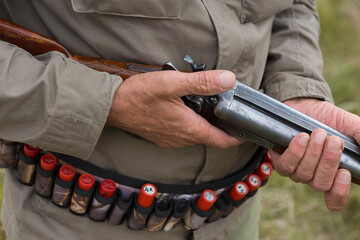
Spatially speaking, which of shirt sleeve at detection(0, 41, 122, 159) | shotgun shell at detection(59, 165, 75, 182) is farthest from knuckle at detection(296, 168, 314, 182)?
shotgun shell at detection(59, 165, 75, 182)

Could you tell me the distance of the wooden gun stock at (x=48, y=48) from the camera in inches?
65.4

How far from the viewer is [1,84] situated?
149cm

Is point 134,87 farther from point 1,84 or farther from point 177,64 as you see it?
point 1,84

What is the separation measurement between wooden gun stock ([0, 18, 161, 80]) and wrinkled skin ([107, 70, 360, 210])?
9 cm

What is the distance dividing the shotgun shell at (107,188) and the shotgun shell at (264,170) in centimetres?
80

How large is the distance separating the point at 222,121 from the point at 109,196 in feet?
1.90

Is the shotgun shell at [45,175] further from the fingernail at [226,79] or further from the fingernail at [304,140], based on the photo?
the fingernail at [304,140]

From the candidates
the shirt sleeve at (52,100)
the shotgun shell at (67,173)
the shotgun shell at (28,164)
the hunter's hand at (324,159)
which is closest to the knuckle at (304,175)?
the hunter's hand at (324,159)

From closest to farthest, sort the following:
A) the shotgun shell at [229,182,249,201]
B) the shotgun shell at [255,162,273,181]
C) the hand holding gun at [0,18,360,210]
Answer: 1. the hand holding gun at [0,18,360,210]
2. the shotgun shell at [229,182,249,201]
3. the shotgun shell at [255,162,273,181]

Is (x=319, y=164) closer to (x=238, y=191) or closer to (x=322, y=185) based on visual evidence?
(x=322, y=185)

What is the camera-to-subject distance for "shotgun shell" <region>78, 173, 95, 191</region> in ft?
5.90

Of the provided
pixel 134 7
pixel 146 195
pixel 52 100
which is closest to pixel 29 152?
pixel 52 100

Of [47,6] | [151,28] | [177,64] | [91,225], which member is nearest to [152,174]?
[91,225]

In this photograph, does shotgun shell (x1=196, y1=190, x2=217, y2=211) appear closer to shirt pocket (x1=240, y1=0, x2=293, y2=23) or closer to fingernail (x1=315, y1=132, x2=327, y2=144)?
fingernail (x1=315, y1=132, x2=327, y2=144)
